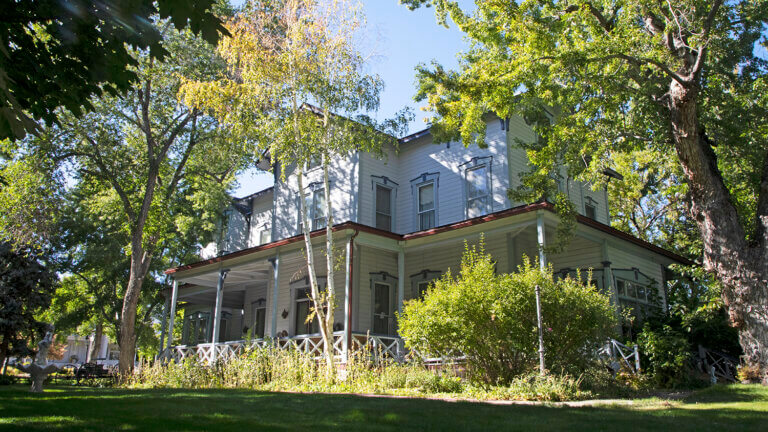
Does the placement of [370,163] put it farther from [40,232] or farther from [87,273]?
[87,273]

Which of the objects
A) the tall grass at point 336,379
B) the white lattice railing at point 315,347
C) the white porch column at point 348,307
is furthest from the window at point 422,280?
the tall grass at point 336,379

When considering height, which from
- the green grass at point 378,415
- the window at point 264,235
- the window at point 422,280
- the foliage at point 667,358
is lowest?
the green grass at point 378,415

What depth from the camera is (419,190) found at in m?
19.3

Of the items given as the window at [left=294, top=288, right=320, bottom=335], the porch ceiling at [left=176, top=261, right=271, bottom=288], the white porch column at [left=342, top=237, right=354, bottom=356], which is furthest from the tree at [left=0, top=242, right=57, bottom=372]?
the white porch column at [left=342, top=237, right=354, bottom=356]

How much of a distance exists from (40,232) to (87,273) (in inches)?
422

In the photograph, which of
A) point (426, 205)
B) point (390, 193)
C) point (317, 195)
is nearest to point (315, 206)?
point (317, 195)

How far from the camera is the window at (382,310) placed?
18.0 metres

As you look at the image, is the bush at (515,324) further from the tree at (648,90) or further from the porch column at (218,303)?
the porch column at (218,303)

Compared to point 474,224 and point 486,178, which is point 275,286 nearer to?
point 474,224

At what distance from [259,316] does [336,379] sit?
10.9 meters

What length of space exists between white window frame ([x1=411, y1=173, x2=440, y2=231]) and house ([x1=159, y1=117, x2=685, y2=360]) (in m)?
0.04

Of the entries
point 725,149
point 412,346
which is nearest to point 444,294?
point 412,346

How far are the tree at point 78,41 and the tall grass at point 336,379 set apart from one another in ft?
23.3

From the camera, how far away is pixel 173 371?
15.3 m
